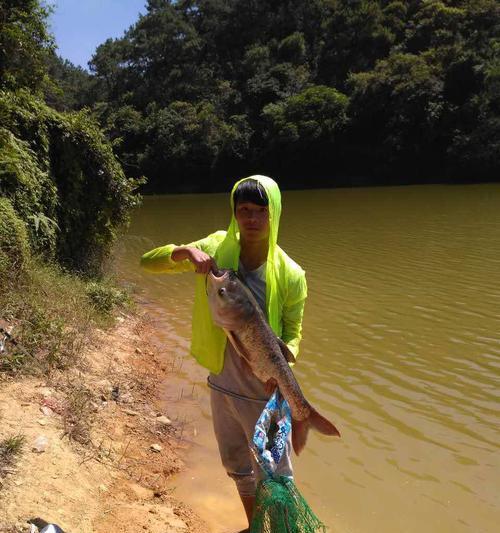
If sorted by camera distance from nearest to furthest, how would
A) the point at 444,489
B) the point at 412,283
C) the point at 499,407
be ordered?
the point at 444,489, the point at 499,407, the point at 412,283

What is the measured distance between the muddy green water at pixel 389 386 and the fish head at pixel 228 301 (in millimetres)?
1778

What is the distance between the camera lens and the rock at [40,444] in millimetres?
3137

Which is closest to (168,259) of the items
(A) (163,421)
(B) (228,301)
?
(B) (228,301)

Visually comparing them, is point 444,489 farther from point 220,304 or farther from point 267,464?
point 220,304

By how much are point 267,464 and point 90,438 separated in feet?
6.38

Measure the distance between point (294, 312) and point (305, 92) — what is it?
1517 inches

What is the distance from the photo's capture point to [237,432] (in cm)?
261

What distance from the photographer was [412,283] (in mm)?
9562

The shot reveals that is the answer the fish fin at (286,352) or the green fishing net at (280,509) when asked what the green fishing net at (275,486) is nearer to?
the green fishing net at (280,509)

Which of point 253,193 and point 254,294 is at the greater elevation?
point 253,193

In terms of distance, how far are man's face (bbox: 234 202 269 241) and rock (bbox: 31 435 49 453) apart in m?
1.91

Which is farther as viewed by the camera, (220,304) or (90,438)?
(90,438)

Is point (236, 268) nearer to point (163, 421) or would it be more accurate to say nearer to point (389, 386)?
point (163, 421)

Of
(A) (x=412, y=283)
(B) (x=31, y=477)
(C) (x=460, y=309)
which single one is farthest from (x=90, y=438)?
(A) (x=412, y=283)
